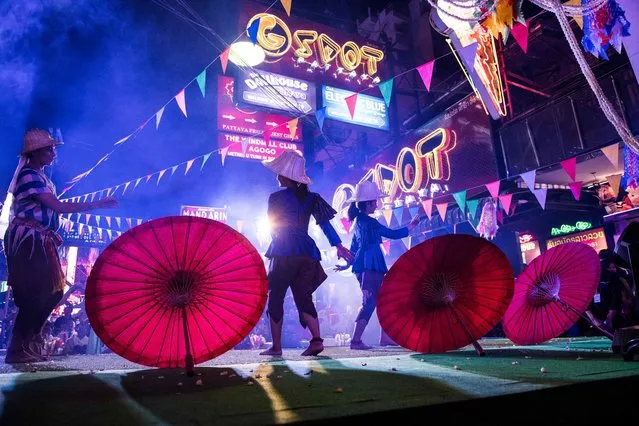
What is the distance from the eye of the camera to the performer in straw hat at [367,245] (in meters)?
5.81

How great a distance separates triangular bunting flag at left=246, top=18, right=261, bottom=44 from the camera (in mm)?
12856

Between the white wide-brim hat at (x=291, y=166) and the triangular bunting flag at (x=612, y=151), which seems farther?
the triangular bunting flag at (x=612, y=151)

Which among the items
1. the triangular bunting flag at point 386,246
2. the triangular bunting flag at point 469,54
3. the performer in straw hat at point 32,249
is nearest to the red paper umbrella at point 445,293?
the performer in straw hat at point 32,249

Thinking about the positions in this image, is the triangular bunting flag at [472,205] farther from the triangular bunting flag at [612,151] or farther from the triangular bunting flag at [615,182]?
the triangular bunting flag at [612,151]

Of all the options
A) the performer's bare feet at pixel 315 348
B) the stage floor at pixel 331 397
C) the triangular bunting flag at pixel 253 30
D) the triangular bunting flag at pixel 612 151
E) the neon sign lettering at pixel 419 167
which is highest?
the triangular bunting flag at pixel 253 30

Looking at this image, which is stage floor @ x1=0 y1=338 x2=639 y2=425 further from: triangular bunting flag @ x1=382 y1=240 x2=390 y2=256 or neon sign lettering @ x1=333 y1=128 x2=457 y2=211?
triangular bunting flag @ x1=382 y1=240 x2=390 y2=256

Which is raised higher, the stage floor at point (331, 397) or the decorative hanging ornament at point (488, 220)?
the decorative hanging ornament at point (488, 220)

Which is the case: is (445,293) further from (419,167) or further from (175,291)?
(419,167)

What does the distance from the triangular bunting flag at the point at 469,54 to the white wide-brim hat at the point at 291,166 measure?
5.66 metres

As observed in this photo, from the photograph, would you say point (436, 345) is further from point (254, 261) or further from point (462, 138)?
point (462, 138)

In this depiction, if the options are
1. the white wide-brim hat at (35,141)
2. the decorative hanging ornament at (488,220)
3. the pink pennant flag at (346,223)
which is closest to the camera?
the white wide-brim hat at (35,141)

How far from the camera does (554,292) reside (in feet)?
12.3

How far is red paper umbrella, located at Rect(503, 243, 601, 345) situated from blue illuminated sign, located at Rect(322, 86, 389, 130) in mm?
10013

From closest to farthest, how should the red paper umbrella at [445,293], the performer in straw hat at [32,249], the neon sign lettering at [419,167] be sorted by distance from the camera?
1. the red paper umbrella at [445,293]
2. the performer in straw hat at [32,249]
3. the neon sign lettering at [419,167]
